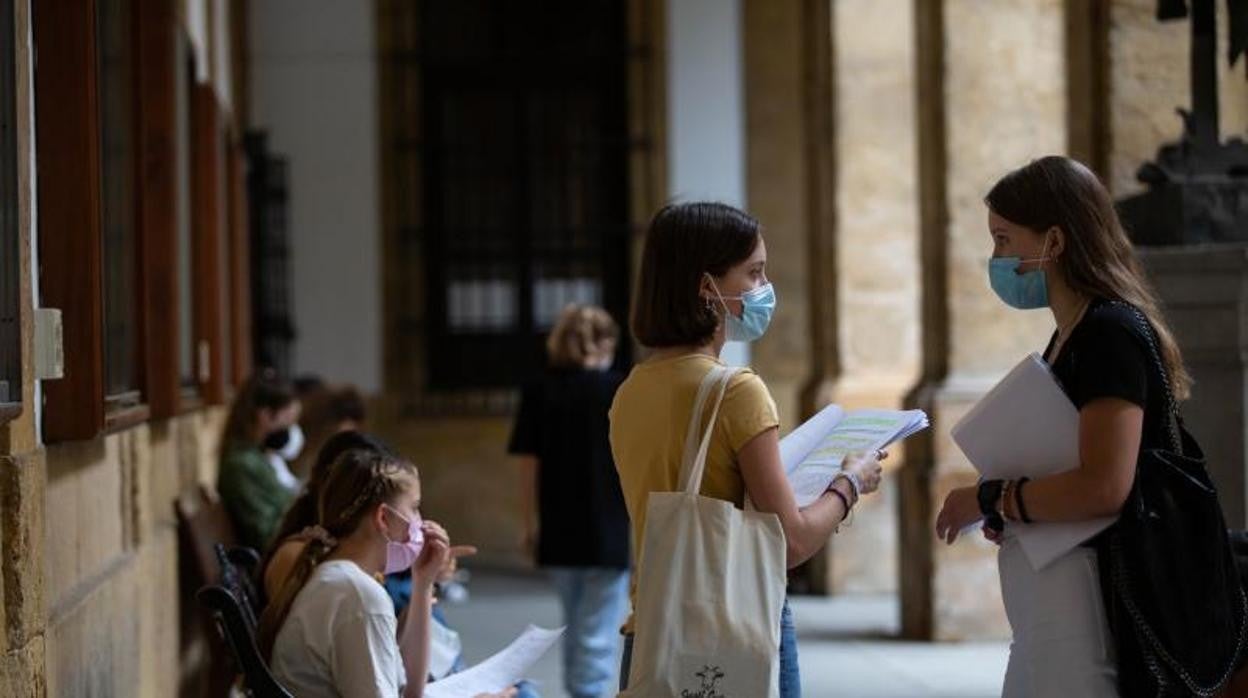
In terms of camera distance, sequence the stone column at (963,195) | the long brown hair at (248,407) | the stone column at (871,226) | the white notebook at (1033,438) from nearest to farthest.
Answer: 1. the white notebook at (1033,438)
2. the long brown hair at (248,407)
3. the stone column at (963,195)
4. the stone column at (871,226)

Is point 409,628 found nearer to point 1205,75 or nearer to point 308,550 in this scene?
point 308,550

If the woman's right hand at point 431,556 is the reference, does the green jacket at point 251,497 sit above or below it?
below

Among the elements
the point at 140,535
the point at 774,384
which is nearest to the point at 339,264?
the point at 774,384

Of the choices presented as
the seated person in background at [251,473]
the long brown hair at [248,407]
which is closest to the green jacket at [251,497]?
the seated person in background at [251,473]

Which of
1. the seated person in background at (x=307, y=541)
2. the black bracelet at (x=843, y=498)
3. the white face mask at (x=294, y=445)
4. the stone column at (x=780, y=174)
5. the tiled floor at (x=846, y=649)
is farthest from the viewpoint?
the stone column at (x=780, y=174)

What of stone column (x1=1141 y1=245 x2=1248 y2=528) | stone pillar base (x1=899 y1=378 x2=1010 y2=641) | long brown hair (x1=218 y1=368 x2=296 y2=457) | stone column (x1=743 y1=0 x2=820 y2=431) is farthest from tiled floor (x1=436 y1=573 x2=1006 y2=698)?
stone column (x1=1141 y1=245 x2=1248 y2=528)

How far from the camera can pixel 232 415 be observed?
26.9 ft

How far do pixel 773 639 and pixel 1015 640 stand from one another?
18.2 inches

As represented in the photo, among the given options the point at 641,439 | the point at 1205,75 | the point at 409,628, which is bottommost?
the point at 409,628

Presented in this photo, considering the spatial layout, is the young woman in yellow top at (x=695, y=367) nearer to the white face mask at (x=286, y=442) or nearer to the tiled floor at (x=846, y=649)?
the tiled floor at (x=846, y=649)

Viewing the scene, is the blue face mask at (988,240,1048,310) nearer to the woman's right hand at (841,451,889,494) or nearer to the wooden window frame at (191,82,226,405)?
the woman's right hand at (841,451,889,494)

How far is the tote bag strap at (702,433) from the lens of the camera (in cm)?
347

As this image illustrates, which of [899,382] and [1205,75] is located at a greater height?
[1205,75]

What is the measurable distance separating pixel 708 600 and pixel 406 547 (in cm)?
129
